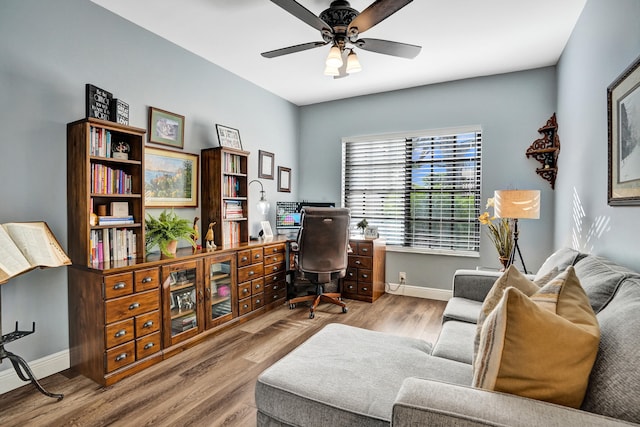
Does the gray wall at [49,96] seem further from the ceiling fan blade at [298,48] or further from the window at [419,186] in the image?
the window at [419,186]

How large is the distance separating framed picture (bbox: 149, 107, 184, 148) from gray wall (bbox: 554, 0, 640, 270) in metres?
3.29

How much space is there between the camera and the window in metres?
3.96

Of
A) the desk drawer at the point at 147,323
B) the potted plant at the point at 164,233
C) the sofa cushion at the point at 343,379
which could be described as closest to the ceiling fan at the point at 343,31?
the potted plant at the point at 164,233

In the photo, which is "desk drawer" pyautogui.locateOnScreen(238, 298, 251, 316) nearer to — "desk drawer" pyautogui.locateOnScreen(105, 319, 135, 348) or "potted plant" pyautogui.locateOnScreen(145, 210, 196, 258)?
"potted plant" pyautogui.locateOnScreen(145, 210, 196, 258)

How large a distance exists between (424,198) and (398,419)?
11.8 ft

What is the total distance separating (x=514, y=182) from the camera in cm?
368

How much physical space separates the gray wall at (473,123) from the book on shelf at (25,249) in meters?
3.40

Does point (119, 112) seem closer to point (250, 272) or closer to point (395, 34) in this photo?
point (250, 272)

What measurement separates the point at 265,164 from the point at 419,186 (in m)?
2.05

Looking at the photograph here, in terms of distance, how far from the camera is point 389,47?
2426 millimetres

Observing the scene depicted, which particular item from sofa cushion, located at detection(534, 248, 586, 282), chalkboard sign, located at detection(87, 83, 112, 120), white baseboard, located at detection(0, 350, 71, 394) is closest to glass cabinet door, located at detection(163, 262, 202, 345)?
white baseboard, located at detection(0, 350, 71, 394)

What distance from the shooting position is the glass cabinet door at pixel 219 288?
9.47 ft

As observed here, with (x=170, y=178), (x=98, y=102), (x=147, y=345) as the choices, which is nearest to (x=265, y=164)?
(x=170, y=178)

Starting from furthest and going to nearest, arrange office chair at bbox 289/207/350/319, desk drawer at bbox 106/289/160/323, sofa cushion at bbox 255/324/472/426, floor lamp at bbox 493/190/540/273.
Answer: office chair at bbox 289/207/350/319, floor lamp at bbox 493/190/540/273, desk drawer at bbox 106/289/160/323, sofa cushion at bbox 255/324/472/426
